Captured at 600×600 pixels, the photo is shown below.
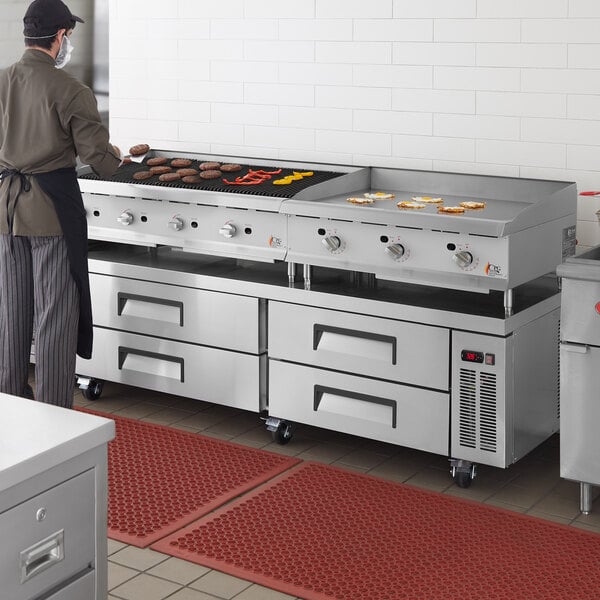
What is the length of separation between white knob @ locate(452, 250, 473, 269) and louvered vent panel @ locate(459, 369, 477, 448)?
1.45 ft

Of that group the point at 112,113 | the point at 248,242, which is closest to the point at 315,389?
the point at 248,242

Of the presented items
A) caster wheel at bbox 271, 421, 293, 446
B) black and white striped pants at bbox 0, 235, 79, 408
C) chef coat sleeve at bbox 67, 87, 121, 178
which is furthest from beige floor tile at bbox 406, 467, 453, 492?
chef coat sleeve at bbox 67, 87, 121, 178

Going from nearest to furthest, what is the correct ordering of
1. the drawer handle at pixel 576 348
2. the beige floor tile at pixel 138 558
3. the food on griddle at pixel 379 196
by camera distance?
the beige floor tile at pixel 138 558 < the drawer handle at pixel 576 348 < the food on griddle at pixel 379 196

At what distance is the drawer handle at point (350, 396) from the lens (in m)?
4.50

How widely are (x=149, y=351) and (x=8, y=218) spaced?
3.38 ft

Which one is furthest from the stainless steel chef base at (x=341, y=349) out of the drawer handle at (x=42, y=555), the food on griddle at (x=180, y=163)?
the drawer handle at (x=42, y=555)

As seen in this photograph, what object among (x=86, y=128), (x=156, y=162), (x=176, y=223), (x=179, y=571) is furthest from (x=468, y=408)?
(x=156, y=162)

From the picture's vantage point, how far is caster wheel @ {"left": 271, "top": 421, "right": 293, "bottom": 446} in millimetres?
4867

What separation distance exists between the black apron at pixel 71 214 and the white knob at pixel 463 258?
5.37 ft

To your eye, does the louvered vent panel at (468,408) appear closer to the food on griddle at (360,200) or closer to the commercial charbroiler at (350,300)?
Answer: the commercial charbroiler at (350,300)

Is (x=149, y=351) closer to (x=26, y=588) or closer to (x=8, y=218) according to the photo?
(x=8, y=218)

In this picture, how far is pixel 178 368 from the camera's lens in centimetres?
512

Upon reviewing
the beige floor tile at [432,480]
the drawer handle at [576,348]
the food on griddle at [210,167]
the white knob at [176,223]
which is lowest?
the beige floor tile at [432,480]

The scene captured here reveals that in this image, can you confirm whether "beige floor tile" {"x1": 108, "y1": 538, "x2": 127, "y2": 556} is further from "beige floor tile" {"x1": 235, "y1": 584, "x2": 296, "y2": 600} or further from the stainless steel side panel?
the stainless steel side panel
